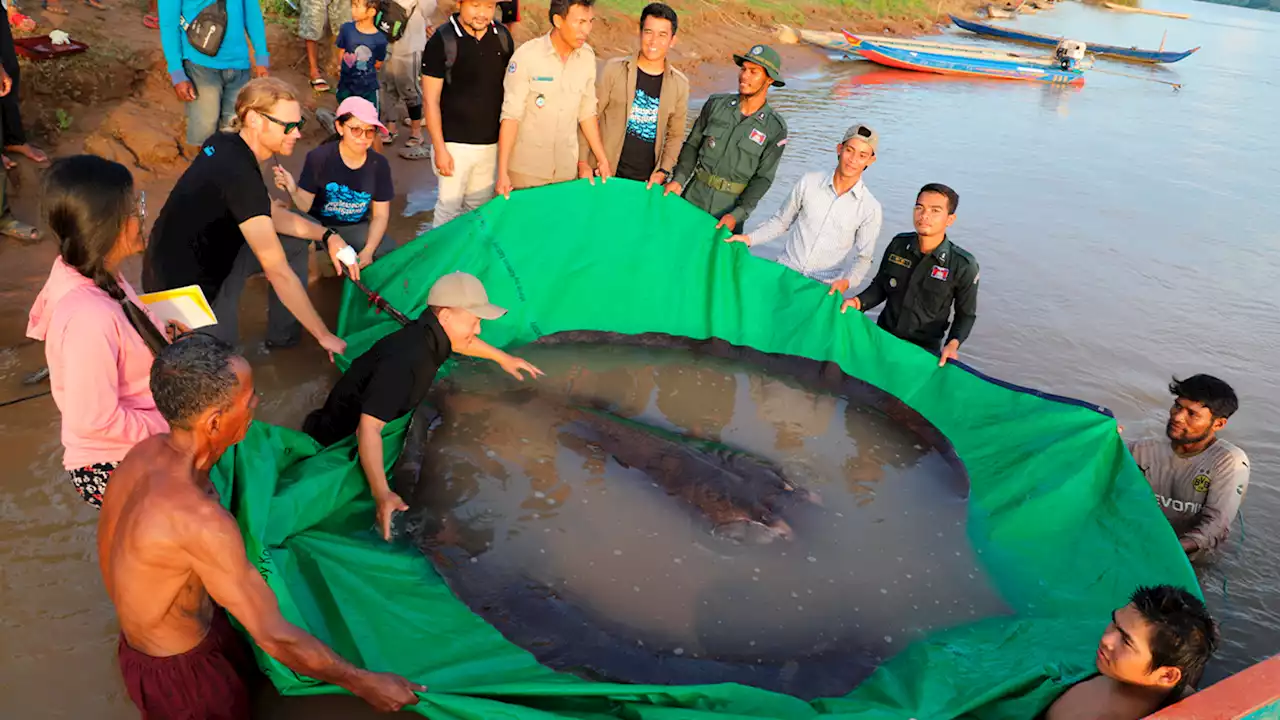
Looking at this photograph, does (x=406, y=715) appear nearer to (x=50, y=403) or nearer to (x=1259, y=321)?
(x=50, y=403)

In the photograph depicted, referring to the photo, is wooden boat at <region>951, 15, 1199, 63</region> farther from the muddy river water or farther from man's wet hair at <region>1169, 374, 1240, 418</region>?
man's wet hair at <region>1169, 374, 1240, 418</region>

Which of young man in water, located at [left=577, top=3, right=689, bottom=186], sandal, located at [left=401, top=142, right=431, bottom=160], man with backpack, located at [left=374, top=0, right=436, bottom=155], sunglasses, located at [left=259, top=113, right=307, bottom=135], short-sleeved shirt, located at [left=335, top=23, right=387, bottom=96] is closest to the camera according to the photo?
sunglasses, located at [left=259, top=113, right=307, bottom=135]

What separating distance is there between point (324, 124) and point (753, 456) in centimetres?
643

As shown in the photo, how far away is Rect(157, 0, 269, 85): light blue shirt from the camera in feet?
18.0

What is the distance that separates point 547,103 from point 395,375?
8.55 feet

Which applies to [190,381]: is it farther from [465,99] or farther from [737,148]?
[737,148]

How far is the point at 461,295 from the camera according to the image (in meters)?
3.67

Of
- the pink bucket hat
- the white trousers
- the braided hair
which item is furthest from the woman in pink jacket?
the white trousers

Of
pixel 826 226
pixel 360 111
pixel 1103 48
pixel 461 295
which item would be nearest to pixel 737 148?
pixel 826 226

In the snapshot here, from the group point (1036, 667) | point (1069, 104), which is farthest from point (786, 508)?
point (1069, 104)

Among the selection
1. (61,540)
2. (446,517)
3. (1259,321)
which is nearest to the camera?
(61,540)

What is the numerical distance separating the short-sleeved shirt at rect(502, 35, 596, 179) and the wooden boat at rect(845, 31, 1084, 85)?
54.9ft

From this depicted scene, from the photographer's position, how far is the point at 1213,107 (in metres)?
21.6

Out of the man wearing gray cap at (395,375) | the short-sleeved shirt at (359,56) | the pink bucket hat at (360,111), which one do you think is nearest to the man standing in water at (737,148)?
the pink bucket hat at (360,111)
